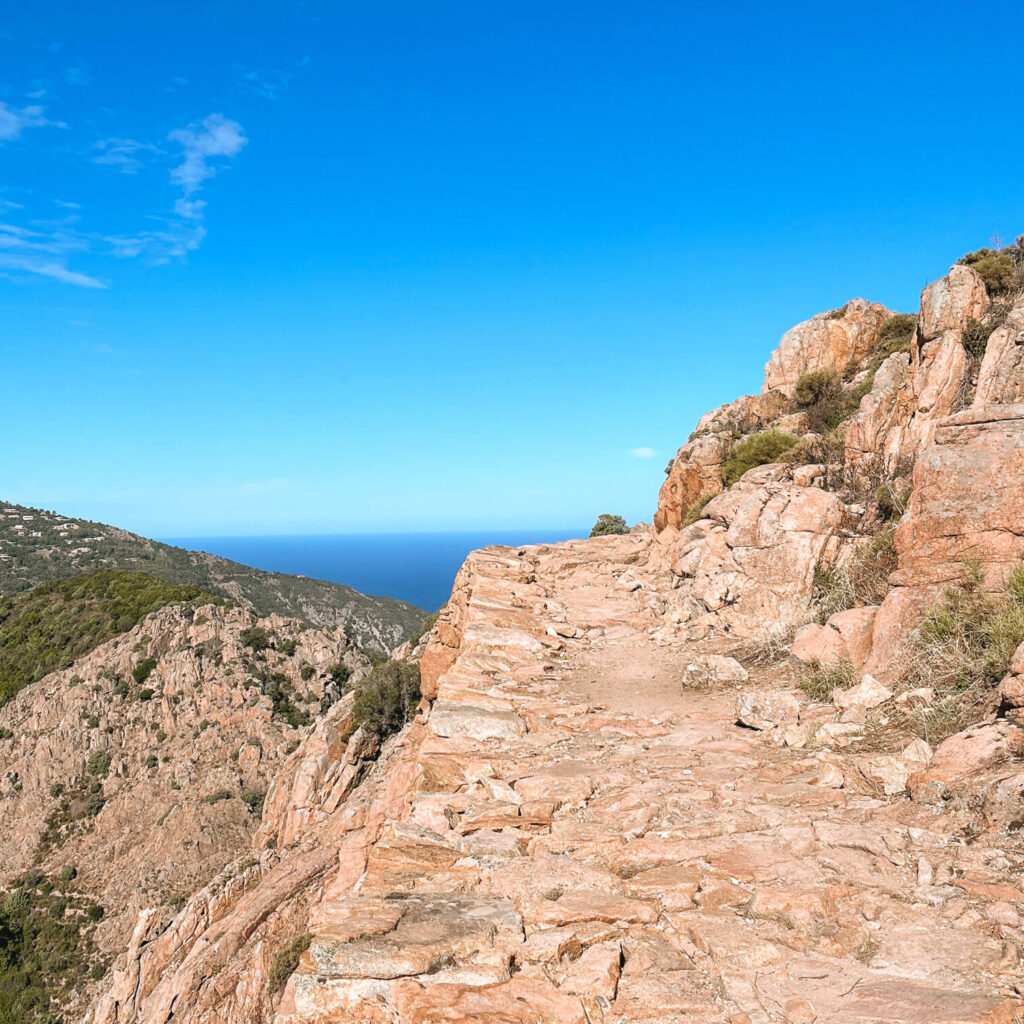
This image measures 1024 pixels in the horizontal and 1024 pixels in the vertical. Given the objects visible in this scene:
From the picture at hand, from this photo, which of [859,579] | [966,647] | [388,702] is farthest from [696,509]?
[388,702]

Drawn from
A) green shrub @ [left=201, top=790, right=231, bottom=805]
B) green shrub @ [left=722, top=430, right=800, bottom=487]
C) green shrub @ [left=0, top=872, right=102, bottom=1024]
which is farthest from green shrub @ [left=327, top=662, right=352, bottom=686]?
green shrub @ [left=722, top=430, right=800, bottom=487]

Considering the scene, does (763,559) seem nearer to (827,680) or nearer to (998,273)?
(827,680)

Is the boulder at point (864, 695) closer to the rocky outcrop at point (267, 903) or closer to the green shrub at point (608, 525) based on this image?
the rocky outcrop at point (267, 903)

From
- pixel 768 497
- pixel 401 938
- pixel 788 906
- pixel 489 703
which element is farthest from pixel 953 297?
pixel 401 938

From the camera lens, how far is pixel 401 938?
368 cm

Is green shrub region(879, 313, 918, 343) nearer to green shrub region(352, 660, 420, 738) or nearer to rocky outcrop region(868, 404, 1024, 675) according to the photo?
rocky outcrop region(868, 404, 1024, 675)

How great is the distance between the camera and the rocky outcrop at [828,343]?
17516 mm

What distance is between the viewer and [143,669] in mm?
33375

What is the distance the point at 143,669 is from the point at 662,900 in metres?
35.8

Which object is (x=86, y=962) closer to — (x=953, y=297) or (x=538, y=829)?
(x=538, y=829)

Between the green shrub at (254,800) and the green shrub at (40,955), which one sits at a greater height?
the green shrub at (254,800)

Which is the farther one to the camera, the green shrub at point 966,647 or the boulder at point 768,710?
the boulder at point 768,710

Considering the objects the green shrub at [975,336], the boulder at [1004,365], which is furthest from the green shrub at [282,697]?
the boulder at [1004,365]

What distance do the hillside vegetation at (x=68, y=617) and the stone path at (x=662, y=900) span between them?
37.5 m
